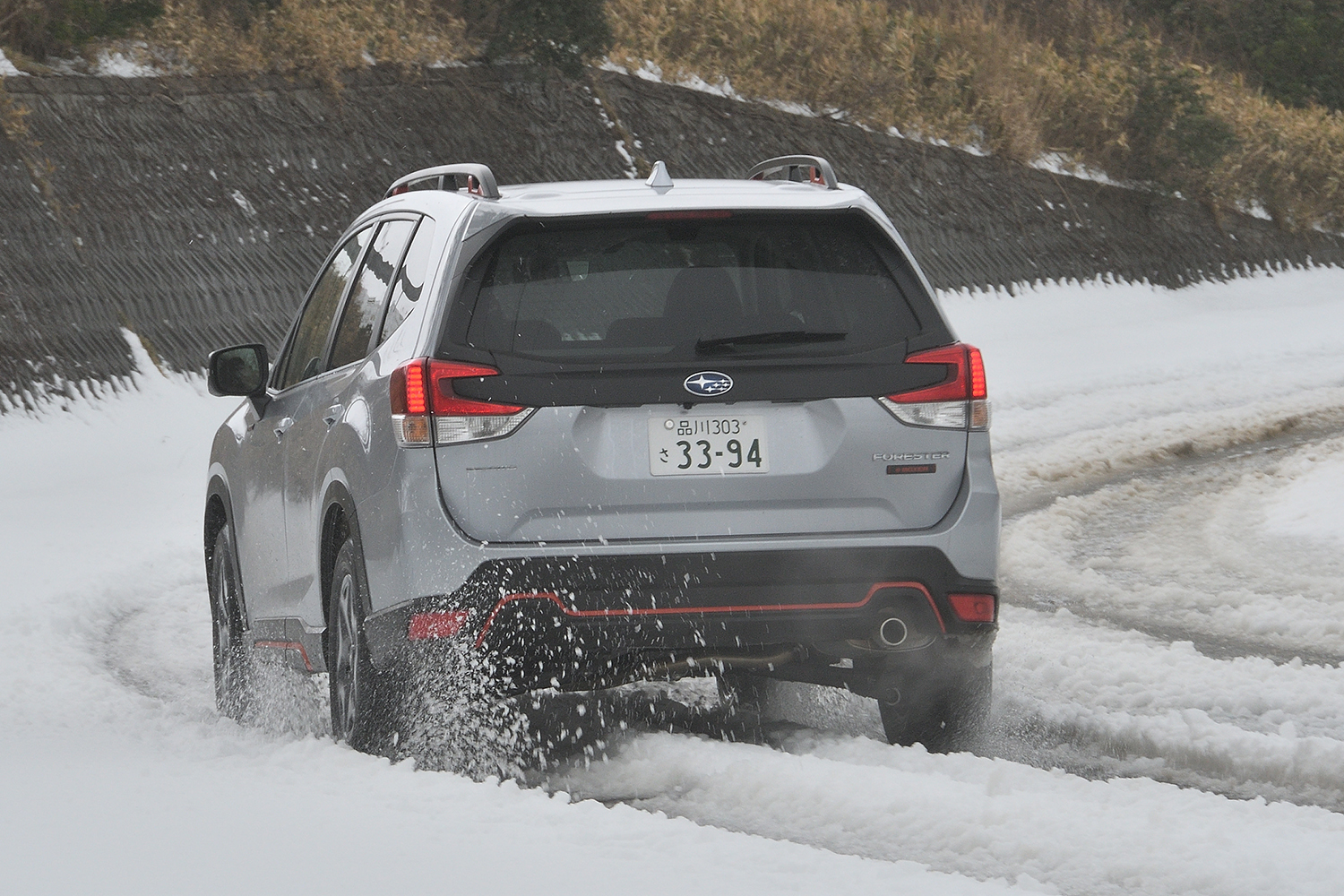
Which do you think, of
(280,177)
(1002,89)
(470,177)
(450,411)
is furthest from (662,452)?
(1002,89)

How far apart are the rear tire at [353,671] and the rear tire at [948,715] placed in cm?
155

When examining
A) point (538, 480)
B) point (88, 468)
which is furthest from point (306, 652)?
point (88, 468)

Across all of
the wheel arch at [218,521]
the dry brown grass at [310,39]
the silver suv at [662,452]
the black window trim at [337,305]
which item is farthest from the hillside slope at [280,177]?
the silver suv at [662,452]

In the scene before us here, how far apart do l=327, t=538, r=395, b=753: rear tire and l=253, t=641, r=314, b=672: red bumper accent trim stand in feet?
1.02

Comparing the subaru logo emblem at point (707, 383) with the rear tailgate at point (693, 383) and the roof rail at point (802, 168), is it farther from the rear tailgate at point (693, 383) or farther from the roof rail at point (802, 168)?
the roof rail at point (802, 168)

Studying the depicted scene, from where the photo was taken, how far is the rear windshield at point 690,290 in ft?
15.9

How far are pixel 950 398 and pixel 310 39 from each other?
46.2ft

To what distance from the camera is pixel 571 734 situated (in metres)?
5.64

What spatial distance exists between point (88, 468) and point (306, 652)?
308 inches

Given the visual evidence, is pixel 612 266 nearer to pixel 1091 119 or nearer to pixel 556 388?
pixel 556 388

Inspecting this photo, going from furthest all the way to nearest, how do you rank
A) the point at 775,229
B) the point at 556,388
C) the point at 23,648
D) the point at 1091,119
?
the point at 1091,119 → the point at 23,648 → the point at 775,229 → the point at 556,388

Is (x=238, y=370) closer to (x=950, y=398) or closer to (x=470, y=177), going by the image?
(x=470, y=177)

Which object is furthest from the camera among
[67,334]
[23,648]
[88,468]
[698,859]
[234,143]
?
[234,143]

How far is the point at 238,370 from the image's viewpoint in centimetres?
638
